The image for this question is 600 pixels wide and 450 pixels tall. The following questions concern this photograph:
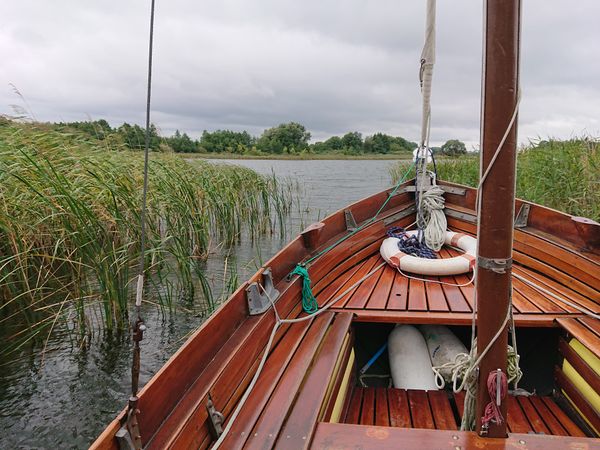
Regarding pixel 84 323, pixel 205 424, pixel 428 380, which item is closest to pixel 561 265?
pixel 428 380

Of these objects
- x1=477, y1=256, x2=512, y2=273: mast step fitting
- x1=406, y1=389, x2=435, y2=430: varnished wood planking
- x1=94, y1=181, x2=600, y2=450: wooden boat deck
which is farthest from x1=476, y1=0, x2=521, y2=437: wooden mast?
x1=406, y1=389, x2=435, y2=430: varnished wood planking

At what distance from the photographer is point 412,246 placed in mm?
3143

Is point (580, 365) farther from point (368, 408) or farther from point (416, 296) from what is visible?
point (368, 408)

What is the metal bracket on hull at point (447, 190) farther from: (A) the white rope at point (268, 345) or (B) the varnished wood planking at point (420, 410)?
(B) the varnished wood planking at point (420, 410)

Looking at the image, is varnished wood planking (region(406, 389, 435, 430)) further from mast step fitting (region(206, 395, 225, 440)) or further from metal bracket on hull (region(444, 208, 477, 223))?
metal bracket on hull (region(444, 208, 477, 223))

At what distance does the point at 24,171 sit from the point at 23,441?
1.89 metres

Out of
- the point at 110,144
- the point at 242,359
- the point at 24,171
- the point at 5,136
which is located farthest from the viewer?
the point at 110,144

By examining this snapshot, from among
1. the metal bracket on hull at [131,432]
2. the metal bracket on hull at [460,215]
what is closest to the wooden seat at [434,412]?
the metal bracket on hull at [131,432]

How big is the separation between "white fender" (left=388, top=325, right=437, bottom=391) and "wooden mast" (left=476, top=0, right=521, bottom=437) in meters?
0.91

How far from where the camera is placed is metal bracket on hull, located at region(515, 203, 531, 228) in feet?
10.5

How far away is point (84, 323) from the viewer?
3086 millimetres

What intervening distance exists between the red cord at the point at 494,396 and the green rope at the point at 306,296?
1.11 m

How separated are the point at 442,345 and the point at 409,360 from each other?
20cm

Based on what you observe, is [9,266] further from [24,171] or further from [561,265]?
[561,265]
